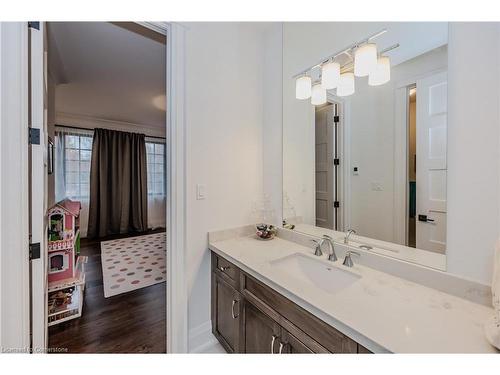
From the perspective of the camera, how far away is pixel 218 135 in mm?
1632

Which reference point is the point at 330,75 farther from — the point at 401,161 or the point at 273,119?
the point at 401,161

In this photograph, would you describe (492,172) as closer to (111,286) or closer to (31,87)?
(31,87)

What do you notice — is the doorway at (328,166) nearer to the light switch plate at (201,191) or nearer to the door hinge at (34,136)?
the light switch plate at (201,191)

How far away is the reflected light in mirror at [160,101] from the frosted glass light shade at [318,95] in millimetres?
2591

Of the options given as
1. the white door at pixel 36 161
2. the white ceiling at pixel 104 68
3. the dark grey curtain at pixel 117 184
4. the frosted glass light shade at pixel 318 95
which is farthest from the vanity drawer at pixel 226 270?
the dark grey curtain at pixel 117 184

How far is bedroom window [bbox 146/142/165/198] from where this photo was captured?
5301 mm

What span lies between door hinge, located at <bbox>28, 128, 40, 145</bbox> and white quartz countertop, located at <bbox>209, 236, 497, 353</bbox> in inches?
47.0

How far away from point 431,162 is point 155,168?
5403mm

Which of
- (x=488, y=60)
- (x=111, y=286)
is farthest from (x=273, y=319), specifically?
(x=111, y=286)

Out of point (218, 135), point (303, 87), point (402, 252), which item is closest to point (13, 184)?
point (218, 135)

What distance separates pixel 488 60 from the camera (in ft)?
Answer: 2.79

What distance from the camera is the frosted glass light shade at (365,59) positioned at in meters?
1.24

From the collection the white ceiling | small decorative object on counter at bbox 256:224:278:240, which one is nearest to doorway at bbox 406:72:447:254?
small decorative object on counter at bbox 256:224:278:240
